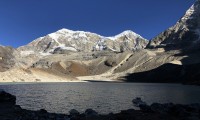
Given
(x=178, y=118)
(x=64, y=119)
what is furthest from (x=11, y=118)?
(x=178, y=118)

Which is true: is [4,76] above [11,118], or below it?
above

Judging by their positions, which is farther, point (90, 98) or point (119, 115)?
point (90, 98)

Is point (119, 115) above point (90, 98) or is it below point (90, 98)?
below

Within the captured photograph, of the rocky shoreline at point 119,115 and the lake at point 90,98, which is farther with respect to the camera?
the lake at point 90,98

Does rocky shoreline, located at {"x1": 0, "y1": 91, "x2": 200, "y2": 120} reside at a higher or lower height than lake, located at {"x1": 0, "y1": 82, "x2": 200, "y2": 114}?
lower

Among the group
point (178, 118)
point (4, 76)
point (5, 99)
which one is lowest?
point (178, 118)

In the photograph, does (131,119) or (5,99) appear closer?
(131,119)

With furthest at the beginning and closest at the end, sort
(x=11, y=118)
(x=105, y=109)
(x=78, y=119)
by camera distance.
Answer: (x=105, y=109) < (x=78, y=119) < (x=11, y=118)

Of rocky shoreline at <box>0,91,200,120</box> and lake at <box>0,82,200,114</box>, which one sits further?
lake at <box>0,82,200,114</box>

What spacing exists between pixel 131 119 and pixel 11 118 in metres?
13.6

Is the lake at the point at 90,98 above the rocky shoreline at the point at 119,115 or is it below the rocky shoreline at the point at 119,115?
above

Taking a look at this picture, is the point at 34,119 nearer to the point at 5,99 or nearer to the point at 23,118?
the point at 23,118

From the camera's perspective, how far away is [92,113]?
46.9m

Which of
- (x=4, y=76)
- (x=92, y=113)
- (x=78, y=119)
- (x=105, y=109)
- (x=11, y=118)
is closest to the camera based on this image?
(x=11, y=118)
